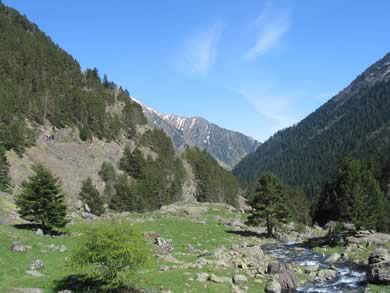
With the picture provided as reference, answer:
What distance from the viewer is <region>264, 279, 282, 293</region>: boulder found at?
1286 inches

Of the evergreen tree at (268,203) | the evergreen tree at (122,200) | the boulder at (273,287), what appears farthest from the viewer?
the evergreen tree at (122,200)

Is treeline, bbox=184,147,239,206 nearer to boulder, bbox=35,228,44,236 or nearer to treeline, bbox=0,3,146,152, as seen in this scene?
treeline, bbox=0,3,146,152

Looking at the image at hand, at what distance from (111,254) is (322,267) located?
28.5 metres

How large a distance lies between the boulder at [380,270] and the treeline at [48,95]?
9012 cm

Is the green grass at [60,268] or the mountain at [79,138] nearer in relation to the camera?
the green grass at [60,268]

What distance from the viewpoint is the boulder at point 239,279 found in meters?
33.9

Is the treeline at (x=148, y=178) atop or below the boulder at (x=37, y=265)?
atop

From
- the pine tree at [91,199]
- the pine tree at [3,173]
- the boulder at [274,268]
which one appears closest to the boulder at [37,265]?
the boulder at [274,268]

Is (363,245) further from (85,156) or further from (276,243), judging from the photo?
(85,156)

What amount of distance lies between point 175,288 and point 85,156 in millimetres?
99173

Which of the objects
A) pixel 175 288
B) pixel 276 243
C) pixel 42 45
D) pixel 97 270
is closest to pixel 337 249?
pixel 276 243

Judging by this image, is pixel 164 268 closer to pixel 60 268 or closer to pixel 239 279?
pixel 239 279

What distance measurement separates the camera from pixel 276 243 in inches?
2530

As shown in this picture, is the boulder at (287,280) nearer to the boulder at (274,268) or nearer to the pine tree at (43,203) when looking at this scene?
the boulder at (274,268)
